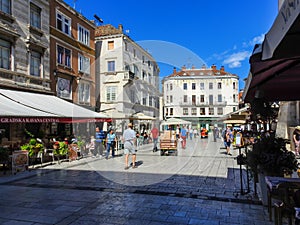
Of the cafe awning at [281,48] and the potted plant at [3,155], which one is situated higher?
the cafe awning at [281,48]

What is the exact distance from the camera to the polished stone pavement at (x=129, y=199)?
13.5 ft

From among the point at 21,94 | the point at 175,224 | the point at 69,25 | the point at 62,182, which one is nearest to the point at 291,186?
the point at 175,224

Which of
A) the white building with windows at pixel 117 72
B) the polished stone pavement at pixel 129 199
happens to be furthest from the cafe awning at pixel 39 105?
the white building with windows at pixel 117 72

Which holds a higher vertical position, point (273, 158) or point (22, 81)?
point (22, 81)

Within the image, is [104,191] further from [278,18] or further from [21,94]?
[21,94]

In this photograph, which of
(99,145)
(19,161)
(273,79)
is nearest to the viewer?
(273,79)

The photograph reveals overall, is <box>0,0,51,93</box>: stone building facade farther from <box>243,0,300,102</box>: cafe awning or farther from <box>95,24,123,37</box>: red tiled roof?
<box>243,0,300,102</box>: cafe awning

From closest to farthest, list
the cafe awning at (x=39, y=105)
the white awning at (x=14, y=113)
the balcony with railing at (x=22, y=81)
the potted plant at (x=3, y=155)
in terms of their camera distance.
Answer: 1. the potted plant at (x=3, y=155)
2. the white awning at (x=14, y=113)
3. the cafe awning at (x=39, y=105)
4. the balcony with railing at (x=22, y=81)

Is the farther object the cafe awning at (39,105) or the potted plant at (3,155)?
the cafe awning at (39,105)

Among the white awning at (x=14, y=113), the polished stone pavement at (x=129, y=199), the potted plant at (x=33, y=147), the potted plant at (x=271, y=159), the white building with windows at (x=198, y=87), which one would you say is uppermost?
the white building with windows at (x=198, y=87)

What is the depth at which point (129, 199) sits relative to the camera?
17.1 feet

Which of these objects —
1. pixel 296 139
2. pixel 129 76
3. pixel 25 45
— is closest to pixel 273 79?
pixel 296 139

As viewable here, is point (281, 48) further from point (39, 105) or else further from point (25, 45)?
point (25, 45)

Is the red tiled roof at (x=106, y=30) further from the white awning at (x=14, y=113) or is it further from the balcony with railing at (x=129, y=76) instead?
the white awning at (x=14, y=113)
